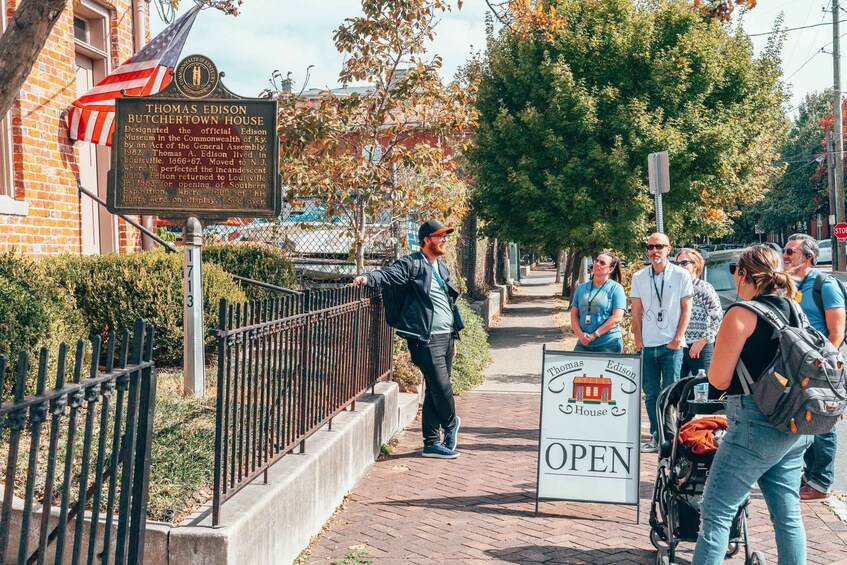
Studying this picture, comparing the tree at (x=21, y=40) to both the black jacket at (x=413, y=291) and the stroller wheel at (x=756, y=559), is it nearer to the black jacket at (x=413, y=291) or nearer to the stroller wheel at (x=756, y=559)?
the black jacket at (x=413, y=291)

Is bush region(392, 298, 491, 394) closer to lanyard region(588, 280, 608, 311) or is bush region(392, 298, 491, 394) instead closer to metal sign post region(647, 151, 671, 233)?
lanyard region(588, 280, 608, 311)

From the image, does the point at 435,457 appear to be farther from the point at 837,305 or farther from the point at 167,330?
the point at 837,305

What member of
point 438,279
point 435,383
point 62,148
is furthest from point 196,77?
point 62,148

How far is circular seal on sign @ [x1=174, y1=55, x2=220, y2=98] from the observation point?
7.13 meters

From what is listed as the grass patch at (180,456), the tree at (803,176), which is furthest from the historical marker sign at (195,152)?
the tree at (803,176)

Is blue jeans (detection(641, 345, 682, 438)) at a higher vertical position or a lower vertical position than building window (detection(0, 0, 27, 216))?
lower

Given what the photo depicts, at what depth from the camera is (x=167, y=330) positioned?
8383mm

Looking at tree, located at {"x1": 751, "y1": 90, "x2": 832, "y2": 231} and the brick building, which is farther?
tree, located at {"x1": 751, "y1": 90, "x2": 832, "y2": 231}

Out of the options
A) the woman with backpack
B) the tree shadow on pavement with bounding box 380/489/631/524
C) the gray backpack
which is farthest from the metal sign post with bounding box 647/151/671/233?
the gray backpack

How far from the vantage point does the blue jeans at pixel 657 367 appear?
7680 mm

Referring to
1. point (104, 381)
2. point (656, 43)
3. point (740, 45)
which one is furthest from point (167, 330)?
point (740, 45)

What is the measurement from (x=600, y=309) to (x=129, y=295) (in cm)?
444

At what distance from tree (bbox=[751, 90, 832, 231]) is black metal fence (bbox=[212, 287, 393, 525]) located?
176ft

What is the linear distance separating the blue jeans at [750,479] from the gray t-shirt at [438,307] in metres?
3.63
